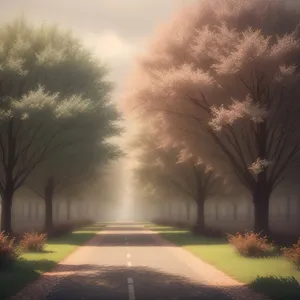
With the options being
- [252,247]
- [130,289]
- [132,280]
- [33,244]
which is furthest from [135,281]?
[33,244]

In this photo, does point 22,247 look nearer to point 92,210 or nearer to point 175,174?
point 175,174

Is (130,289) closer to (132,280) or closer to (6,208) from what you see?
(132,280)

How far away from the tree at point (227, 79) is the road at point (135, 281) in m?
7.51

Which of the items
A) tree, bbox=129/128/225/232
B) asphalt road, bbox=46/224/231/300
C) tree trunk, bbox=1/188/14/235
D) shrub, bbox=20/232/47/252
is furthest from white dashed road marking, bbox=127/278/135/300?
tree, bbox=129/128/225/232

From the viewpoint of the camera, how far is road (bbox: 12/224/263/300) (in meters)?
14.6

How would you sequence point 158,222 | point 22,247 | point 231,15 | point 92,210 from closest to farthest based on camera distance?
point 231,15 → point 22,247 → point 158,222 → point 92,210

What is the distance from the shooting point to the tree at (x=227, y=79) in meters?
25.4

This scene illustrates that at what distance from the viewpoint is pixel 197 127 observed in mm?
29625

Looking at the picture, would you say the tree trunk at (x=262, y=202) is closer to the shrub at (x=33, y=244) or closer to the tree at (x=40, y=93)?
the tree at (x=40, y=93)

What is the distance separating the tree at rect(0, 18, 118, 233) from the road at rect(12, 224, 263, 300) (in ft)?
25.1

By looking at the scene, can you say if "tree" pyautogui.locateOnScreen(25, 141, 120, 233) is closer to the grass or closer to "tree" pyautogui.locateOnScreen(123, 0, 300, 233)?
"tree" pyautogui.locateOnScreen(123, 0, 300, 233)

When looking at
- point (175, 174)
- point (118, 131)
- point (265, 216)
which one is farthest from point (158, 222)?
point (265, 216)

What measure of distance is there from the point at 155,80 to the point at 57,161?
1157cm

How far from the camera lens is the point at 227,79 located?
27.0m
